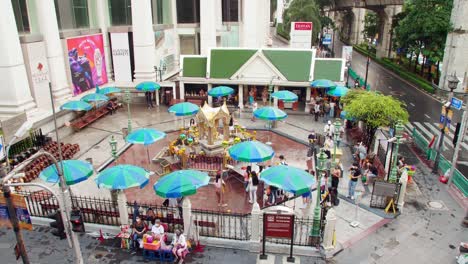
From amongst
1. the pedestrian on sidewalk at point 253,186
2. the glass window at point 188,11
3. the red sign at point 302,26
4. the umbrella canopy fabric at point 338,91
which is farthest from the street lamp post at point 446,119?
the glass window at point 188,11

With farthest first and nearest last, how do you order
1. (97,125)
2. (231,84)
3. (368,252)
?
(231,84) < (97,125) < (368,252)

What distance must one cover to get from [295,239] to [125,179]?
22.4 feet

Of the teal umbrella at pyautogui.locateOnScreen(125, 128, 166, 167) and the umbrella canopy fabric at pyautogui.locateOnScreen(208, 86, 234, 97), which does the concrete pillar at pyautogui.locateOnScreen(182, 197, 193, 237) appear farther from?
the umbrella canopy fabric at pyautogui.locateOnScreen(208, 86, 234, 97)

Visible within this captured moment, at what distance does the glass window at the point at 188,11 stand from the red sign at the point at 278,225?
34.5 m

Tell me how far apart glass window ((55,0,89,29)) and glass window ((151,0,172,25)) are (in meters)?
7.45

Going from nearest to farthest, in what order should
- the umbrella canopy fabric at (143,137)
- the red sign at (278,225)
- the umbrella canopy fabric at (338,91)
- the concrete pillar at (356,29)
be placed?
1. the red sign at (278,225)
2. the umbrella canopy fabric at (143,137)
3. the umbrella canopy fabric at (338,91)
4. the concrete pillar at (356,29)

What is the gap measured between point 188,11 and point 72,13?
15.0m

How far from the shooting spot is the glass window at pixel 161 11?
126 ft

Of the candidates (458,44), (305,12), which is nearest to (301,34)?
(458,44)

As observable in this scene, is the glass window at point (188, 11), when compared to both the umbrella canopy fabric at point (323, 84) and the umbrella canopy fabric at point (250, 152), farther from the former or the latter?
the umbrella canopy fabric at point (250, 152)

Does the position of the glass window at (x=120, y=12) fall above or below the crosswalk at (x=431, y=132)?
above

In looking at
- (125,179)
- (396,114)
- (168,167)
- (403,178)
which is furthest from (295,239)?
(396,114)

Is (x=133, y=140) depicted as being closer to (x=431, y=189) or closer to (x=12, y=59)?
(x=12, y=59)

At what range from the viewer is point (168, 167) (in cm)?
2002
